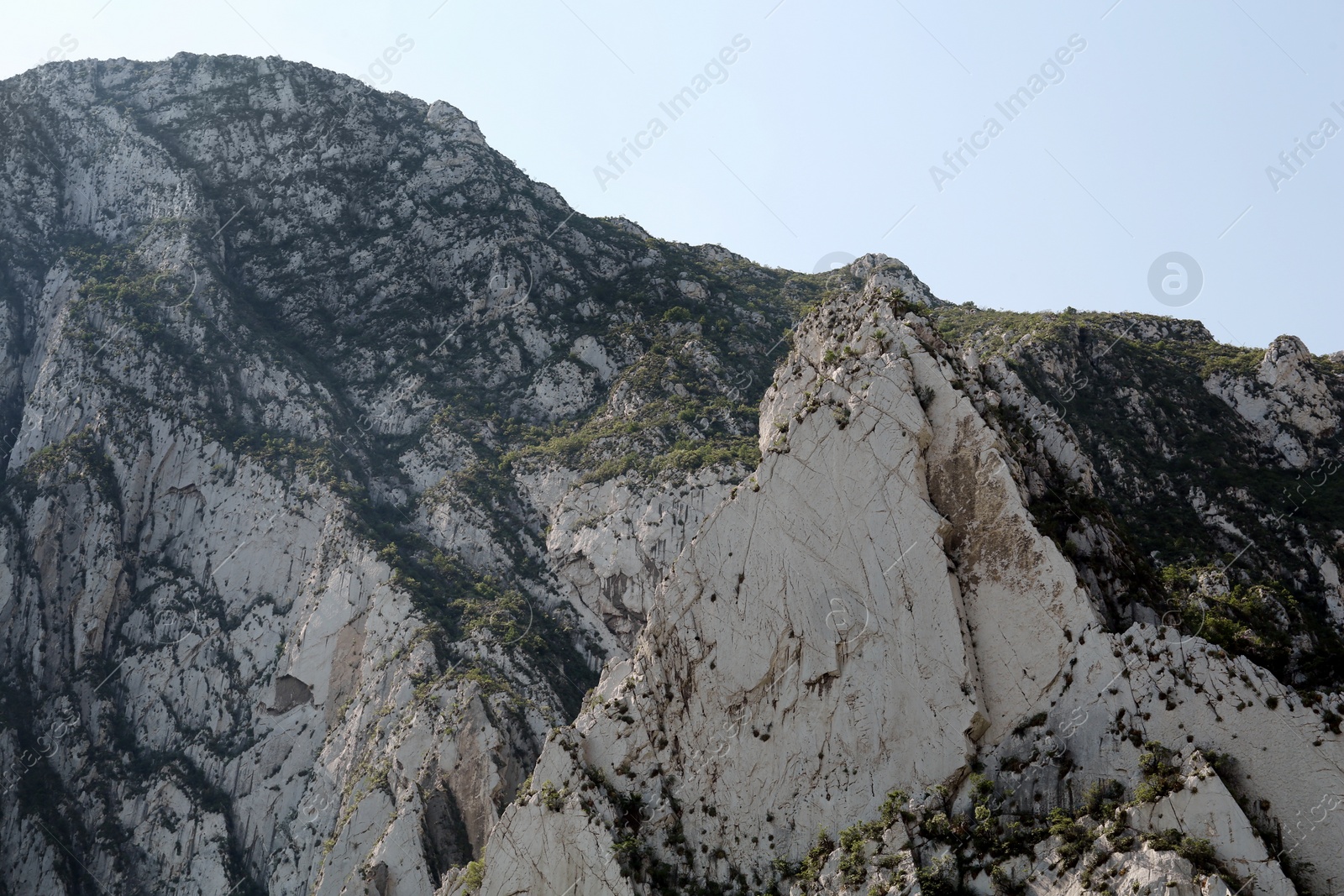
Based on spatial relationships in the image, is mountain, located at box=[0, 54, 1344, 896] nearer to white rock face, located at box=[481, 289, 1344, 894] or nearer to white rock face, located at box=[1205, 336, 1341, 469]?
white rock face, located at box=[481, 289, 1344, 894]

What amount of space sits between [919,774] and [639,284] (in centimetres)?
7007

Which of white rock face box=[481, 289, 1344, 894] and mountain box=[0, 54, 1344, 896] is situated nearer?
white rock face box=[481, 289, 1344, 894]

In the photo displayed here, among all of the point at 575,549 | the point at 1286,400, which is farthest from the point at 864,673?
the point at 1286,400

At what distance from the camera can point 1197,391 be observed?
78.4 meters

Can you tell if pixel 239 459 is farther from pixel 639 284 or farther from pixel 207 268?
pixel 639 284

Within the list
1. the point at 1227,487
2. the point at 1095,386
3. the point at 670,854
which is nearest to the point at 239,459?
the point at 670,854

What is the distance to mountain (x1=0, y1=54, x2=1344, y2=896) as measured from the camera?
43406 millimetres

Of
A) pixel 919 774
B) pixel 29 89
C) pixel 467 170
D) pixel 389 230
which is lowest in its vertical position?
pixel 919 774

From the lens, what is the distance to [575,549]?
77812 millimetres

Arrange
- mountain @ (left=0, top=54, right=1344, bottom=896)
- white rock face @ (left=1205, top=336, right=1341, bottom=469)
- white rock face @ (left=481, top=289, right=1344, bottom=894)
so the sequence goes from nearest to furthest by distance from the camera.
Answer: white rock face @ (left=481, top=289, right=1344, bottom=894) < mountain @ (left=0, top=54, right=1344, bottom=896) < white rock face @ (left=1205, top=336, right=1341, bottom=469)

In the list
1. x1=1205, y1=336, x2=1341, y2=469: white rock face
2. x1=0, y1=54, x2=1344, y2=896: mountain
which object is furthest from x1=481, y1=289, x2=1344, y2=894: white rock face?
x1=1205, y1=336, x2=1341, y2=469: white rock face

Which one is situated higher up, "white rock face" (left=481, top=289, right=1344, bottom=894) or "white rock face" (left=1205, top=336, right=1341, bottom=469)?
"white rock face" (left=1205, top=336, right=1341, bottom=469)

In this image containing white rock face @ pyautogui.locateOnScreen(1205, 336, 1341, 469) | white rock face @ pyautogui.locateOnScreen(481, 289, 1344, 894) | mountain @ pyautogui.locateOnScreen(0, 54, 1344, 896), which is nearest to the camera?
white rock face @ pyautogui.locateOnScreen(481, 289, 1344, 894)

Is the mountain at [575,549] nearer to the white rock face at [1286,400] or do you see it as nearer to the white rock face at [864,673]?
the white rock face at [864,673]
